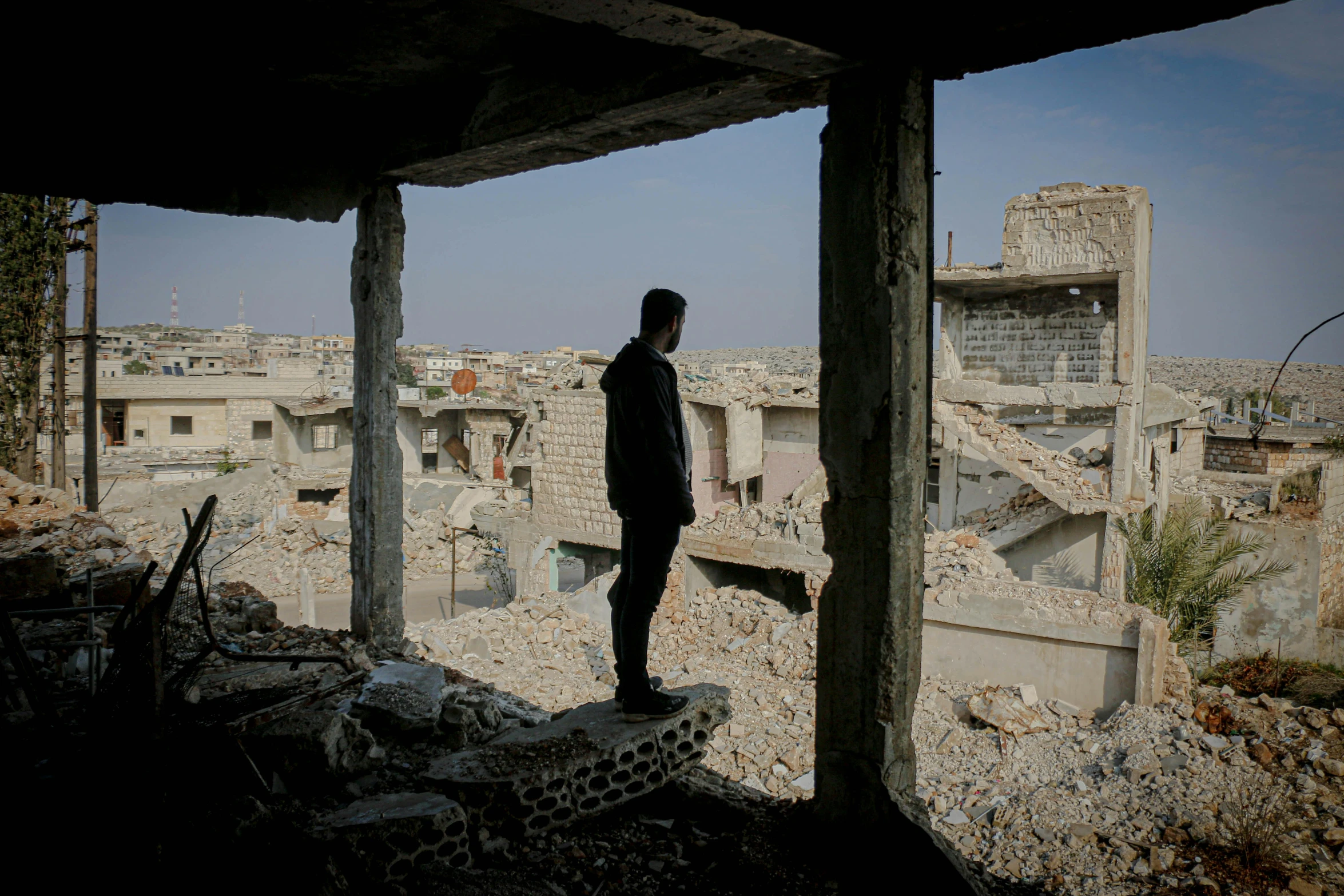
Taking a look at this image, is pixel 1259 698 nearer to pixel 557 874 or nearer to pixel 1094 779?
pixel 1094 779

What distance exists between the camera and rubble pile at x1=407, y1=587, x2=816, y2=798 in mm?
9055

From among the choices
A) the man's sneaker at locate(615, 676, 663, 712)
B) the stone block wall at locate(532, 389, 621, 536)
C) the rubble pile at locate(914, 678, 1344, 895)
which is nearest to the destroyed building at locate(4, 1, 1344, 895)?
the man's sneaker at locate(615, 676, 663, 712)

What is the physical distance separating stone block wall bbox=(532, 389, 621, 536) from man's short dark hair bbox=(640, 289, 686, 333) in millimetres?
12521

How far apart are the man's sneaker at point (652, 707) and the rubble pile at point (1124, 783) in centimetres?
436

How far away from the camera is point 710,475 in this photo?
17078 millimetres

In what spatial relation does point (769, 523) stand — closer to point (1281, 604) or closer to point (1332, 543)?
point (1281, 604)

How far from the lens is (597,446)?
16.3m

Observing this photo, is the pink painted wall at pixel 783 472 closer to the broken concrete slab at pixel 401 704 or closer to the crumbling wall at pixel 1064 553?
the crumbling wall at pixel 1064 553

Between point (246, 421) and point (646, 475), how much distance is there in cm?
2958

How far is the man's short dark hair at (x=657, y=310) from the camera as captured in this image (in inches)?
132

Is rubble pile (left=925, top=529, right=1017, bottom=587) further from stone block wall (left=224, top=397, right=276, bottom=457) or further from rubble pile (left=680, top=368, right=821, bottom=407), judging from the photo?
stone block wall (left=224, top=397, right=276, bottom=457)

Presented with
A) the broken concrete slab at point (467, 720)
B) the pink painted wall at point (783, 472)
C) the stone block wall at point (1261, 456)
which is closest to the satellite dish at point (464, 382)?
the pink painted wall at point (783, 472)

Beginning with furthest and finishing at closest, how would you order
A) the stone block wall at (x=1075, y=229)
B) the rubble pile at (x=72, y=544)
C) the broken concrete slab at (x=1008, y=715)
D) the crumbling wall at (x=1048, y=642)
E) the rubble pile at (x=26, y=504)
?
the stone block wall at (x=1075, y=229)
the crumbling wall at (x=1048, y=642)
the broken concrete slab at (x=1008, y=715)
the rubble pile at (x=26, y=504)
the rubble pile at (x=72, y=544)

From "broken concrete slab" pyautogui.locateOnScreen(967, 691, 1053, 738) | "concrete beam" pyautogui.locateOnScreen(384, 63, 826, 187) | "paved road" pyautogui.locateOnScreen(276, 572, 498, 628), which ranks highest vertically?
"concrete beam" pyautogui.locateOnScreen(384, 63, 826, 187)
